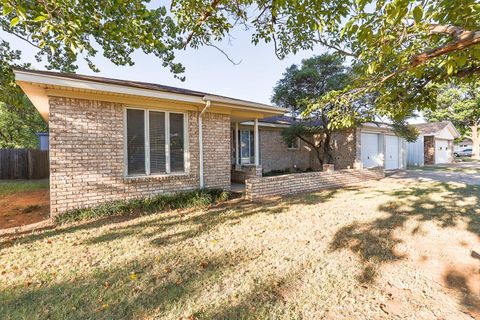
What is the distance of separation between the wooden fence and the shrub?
37.7ft

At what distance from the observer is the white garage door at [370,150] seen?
1487 centimetres

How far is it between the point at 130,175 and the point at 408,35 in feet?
21.7

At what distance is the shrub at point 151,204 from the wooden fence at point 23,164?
37.7ft

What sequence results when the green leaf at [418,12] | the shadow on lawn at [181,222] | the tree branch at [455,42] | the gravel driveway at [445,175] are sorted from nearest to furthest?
the green leaf at [418,12], the tree branch at [455,42], the shadow on lawn at [181,222], the gravel driveway at [445,175]

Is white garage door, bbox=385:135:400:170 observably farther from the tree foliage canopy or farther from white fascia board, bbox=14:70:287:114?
white fascia board, bbox=14:70:287:114

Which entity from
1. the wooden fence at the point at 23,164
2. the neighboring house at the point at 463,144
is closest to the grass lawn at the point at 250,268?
the wooden fence at the point at 23,164

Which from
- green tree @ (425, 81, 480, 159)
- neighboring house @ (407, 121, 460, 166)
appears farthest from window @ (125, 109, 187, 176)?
green tree @ (425, 81, 480, 159)

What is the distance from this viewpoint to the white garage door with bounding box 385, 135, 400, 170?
53.5 feet

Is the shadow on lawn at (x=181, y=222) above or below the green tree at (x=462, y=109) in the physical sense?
below

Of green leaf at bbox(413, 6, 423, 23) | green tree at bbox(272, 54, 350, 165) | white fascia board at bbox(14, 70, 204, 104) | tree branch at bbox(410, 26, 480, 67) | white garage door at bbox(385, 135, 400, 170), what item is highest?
green tree at bbox(272, 54, 350, 165)

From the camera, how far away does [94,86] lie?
17.0 feet

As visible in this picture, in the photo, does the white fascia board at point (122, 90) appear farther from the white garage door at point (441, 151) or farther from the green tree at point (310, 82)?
the white garage door at point (441, 151)

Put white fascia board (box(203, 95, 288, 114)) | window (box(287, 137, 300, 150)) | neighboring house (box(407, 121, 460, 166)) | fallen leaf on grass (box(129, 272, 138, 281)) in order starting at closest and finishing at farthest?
1. fallen leaf on grass (box(129, 272, 138, 281))
2. white fascia board (box(203, 95, 288, 114))
3. window (box(287, 137, 300, 150))
4. neighboring house (box(407, 121, 460, 166))

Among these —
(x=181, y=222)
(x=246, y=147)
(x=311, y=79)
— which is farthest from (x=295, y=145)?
(x=181, y=222)
